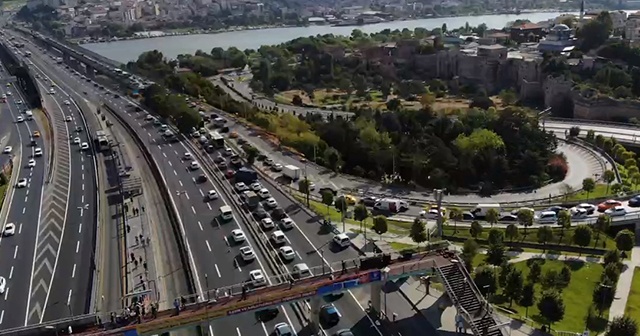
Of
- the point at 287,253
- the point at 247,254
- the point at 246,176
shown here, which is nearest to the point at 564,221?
the point at 287,253

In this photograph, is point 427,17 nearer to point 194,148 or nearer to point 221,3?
point 221,3

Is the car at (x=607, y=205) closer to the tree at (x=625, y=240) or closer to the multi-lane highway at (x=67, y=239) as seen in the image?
the tree at (x=625, y=240)

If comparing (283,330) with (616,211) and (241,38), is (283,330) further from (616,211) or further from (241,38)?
(241,38)

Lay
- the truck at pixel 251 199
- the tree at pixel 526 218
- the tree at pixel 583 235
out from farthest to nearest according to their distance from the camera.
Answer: the truck at pixel 251 199
the tree at pixel 526 218
the tree at pixel 583 235

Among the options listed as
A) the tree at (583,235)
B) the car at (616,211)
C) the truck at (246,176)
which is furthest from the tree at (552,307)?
the truck at (246,176)

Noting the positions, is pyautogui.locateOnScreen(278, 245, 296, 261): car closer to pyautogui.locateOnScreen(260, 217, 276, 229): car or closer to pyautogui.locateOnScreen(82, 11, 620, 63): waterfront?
pyautogui.locateOnScreen(260, 217, 276, 229): car

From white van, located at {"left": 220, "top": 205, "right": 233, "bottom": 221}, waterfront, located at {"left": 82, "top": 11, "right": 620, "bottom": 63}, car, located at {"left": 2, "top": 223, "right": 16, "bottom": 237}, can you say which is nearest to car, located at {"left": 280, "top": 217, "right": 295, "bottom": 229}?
white van, located at {"left": 220, "top": 205, "right": 233, "bottom": 221}

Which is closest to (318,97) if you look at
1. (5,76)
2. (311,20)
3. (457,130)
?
(457,130)
